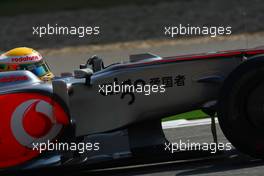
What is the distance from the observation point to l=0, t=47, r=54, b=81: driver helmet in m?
7.84

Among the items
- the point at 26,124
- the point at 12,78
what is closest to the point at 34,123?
the point at 26,124

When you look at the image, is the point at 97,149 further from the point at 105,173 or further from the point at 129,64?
the point at 129,64

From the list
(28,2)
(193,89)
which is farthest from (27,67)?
(28,2)

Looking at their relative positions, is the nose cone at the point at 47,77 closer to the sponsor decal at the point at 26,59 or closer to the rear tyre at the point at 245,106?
the sponsor decal at the point at 26,59

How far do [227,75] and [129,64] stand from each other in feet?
2.92

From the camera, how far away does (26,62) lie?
7855 mm

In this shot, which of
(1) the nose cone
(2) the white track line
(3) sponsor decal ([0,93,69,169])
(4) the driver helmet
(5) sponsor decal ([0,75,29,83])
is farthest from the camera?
(2) the white track line

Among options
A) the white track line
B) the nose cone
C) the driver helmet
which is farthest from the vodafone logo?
the white track line

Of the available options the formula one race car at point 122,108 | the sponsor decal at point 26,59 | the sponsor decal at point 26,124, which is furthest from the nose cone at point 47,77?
the sponsor decal at point 26,124

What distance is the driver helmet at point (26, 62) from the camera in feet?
25.7

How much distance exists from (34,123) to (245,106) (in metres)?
1.88

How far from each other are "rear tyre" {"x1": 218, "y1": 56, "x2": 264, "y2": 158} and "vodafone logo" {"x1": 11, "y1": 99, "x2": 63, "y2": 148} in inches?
58.9

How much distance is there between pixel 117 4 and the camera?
21.7 meters

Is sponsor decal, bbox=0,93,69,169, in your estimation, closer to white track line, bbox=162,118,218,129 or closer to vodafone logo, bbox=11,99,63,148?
vodafone logo, bbox=11,99,63,148
